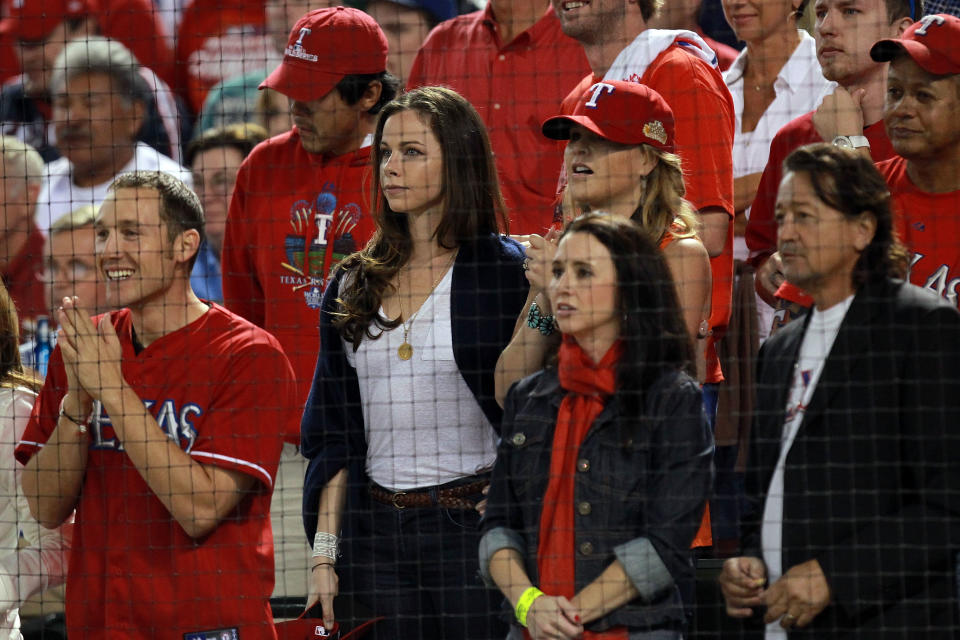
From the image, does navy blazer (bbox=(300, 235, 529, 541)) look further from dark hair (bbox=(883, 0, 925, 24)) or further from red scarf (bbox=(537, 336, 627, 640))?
dark hair (bbox=(883, 0, 925, 24))

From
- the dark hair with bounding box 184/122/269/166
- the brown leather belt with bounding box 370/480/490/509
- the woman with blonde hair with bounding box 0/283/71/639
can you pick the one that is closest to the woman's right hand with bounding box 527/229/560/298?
the brown leather belt with bounding box 370/480/490/509

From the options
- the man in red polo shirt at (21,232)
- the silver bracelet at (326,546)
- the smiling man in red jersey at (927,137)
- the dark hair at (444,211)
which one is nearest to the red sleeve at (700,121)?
the smiling man in red jersey at (927,137)

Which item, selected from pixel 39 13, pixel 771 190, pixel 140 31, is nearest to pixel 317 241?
pixel 771 190

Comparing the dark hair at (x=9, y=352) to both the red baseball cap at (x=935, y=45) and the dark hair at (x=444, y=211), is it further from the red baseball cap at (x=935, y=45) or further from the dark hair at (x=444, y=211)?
the red baseball cap at (x=935, y=45)

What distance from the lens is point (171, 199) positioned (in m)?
4.34

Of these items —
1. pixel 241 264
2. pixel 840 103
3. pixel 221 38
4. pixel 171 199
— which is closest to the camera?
pixel 171 199

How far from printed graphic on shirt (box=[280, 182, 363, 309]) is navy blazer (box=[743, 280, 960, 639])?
1893 millimetres

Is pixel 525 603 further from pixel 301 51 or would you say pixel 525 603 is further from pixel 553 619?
pixel 301 51

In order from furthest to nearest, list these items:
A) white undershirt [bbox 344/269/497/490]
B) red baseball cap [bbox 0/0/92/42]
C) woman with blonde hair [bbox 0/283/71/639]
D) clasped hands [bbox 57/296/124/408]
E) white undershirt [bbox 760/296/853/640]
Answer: red baseball cap [bbox 0/0/92/42] < woman with blonde hair [bbox 0/283/71/639] < clasped hands [bbox 57/296/124/408] < white undershirt [bbox 344/269/497/490] < white undershirt [bbox 760/296/853/640]

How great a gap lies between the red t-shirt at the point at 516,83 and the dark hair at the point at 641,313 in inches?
55.2

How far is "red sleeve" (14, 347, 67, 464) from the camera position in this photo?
421cm

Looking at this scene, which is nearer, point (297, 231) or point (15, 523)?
point (15, 523)

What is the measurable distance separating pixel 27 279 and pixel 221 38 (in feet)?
5.60

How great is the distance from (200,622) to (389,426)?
0.74 m
